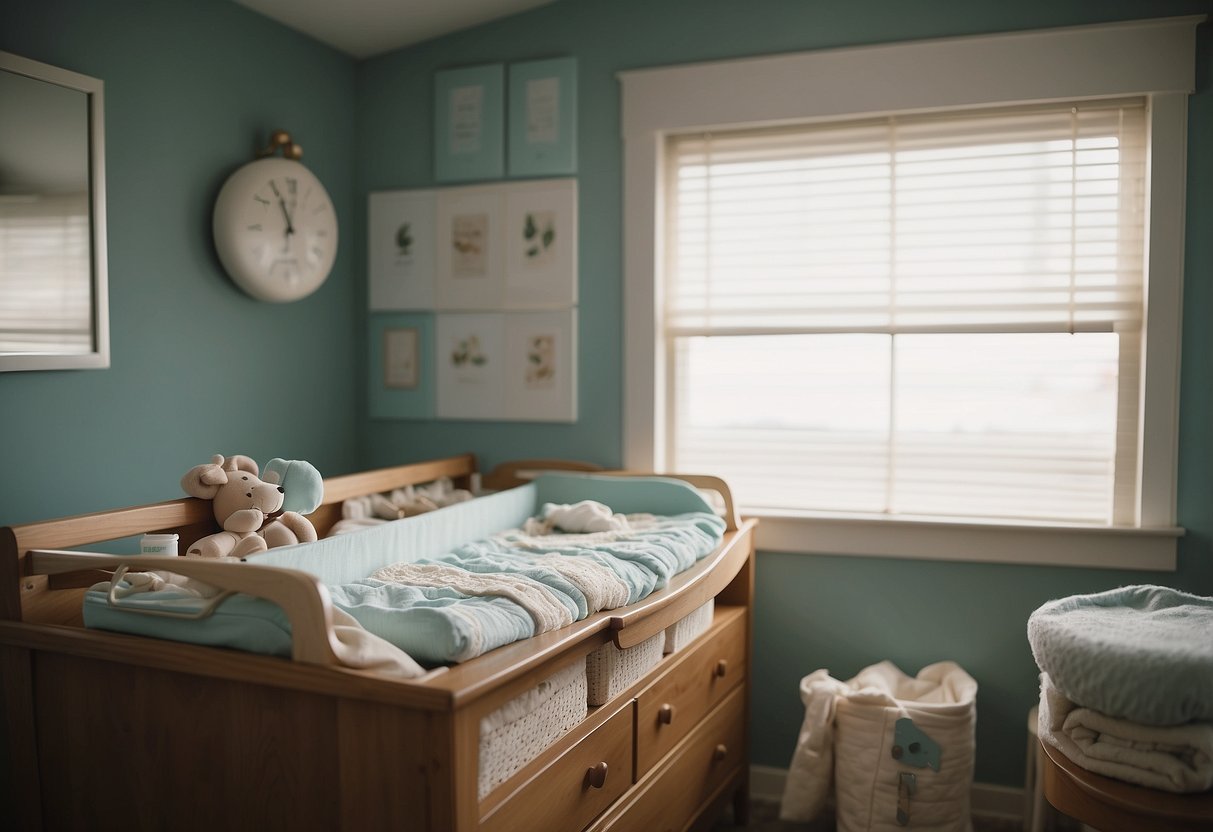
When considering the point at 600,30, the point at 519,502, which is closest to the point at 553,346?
the point at 519,502

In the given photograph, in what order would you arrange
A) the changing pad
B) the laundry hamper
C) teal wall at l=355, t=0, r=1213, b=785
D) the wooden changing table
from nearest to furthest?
the wooden changing table < the changing pad < the laundry hamper < teal wall at l=355, t=0, r=1213, b=785

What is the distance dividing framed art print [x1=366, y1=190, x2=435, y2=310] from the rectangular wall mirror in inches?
40.1

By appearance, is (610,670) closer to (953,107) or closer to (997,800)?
(997,800)

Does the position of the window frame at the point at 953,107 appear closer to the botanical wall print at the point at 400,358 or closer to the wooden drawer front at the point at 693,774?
the wooden drawer front at the point at 693,774

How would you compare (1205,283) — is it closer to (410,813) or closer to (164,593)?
(410,813)

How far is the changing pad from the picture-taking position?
55.9 inches

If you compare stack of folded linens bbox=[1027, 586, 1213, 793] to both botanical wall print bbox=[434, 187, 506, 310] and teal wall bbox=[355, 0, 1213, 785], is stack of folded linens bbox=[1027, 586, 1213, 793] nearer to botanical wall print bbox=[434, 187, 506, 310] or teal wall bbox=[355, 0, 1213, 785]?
teal wall bbox=[355, 0, 1213, 785]

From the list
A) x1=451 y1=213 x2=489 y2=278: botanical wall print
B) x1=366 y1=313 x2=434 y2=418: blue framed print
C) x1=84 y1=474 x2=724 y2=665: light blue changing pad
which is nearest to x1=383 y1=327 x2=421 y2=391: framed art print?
x1=366 y1=313 x2=434 y2=418: blue framed print

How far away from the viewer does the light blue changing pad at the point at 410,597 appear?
4.61 ft

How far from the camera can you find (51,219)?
79.9 inches

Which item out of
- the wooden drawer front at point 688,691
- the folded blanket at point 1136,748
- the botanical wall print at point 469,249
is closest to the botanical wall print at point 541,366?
the botanical wall print at point 469,249

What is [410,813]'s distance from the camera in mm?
1318

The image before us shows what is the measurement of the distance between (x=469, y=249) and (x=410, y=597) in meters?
1.63

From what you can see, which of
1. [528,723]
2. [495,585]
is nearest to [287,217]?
[495,585]
